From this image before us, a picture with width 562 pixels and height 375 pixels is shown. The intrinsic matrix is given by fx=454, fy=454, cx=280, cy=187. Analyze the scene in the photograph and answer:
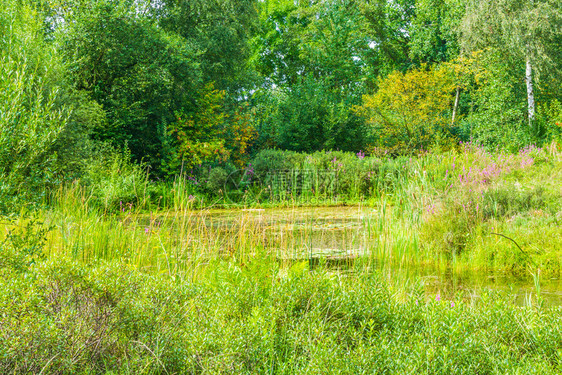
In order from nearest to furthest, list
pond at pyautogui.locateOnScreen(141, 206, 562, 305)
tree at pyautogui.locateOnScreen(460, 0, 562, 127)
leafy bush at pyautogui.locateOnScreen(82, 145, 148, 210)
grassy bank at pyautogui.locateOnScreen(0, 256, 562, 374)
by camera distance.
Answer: grassy bank at pyautogui.locateOnScreen(0, 256, 562, 374) < pond at pyautogui.locateOnScreen(141, 206, 562, 305) < leafy bush at pyautogui.locateOnScreen(82, 145, 148, 210) < tree at pyautogui.locateOnScreen(460, 0, 562, 127)

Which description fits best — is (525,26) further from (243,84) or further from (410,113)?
(243,84)

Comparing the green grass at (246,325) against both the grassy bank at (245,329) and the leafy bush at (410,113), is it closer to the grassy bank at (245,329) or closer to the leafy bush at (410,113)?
→ the grassy bank at (245,329)

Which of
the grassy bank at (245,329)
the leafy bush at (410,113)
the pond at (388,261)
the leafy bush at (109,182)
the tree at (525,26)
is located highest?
the tree at (525,26)

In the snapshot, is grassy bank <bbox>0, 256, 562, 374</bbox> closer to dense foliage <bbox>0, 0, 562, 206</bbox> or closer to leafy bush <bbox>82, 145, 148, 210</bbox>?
dense foliage <bbox>0, 0, 562, 206</bbox>

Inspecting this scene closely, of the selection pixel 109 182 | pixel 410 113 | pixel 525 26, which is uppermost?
pixel 525 26

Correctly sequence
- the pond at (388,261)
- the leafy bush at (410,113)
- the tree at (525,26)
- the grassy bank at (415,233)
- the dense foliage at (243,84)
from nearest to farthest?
the pond at (388,261) → the grassy bank at (415,233) → the dense foliage at (243,84) → the tree at (525,26) → the leafy bush at (410,113)

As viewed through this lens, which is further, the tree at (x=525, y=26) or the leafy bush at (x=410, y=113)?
the leafy bush at (x=410, y=113)

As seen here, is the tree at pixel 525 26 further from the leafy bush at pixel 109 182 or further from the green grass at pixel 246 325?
the green grass at pixel 246 325

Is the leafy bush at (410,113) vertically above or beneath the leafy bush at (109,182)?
above

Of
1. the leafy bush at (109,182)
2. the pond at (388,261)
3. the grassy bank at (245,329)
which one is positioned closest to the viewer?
the grassy bank at (245,329)

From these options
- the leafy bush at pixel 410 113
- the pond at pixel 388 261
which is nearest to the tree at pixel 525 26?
the leafy bush at pixel 410 113

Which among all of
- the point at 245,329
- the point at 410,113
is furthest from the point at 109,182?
the point at 410,113

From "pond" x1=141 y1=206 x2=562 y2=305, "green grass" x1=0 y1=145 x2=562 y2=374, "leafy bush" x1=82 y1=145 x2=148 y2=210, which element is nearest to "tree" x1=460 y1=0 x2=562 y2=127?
"pond" x1=141 y1=206 x2=562 y2=305

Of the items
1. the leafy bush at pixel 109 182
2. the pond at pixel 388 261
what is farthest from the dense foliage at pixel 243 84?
the pond at pixel 388 261
